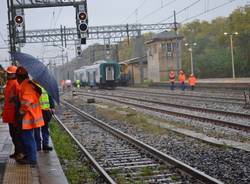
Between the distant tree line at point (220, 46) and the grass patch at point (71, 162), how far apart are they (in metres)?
50.3

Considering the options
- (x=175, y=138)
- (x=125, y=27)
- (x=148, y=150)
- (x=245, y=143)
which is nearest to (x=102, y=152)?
(x=148, y=150)

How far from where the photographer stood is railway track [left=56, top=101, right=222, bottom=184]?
8.95m

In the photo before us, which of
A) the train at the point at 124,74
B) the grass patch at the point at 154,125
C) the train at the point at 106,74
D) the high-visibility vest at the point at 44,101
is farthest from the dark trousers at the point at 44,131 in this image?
the train at the point at 124,74

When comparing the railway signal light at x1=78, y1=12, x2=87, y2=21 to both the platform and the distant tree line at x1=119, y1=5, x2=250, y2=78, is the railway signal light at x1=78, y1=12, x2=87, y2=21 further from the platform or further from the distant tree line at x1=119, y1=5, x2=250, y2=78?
the distant tree line at x1=119, y1=5, x2=250, y2=78

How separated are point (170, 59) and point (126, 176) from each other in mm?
60257

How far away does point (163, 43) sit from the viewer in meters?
69.6

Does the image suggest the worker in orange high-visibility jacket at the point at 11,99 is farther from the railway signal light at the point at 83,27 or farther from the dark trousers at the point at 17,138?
the railway signal light at the point at 83,27

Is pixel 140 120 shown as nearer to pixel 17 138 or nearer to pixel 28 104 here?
pixel 17 138

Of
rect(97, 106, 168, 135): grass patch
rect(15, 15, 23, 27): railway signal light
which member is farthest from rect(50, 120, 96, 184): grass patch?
rect(15, 15, 23, 27): railway signal light

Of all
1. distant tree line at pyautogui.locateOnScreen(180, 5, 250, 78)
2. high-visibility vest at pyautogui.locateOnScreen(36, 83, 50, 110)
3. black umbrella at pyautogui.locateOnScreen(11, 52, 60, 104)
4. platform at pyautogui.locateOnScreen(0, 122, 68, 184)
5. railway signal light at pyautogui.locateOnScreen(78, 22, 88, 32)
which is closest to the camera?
platform at pyautogui.locateOnScreen(0, 122, 68, 184)

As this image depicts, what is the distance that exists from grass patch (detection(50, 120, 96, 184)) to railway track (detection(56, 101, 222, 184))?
21 centimetres

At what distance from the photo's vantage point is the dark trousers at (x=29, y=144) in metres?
8.98

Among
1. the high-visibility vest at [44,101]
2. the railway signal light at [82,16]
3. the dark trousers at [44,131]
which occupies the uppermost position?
the railway signal light at [82,16]

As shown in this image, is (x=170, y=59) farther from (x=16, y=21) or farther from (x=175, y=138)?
(x=175, y=138)
